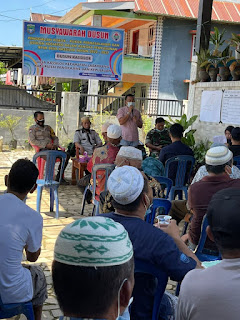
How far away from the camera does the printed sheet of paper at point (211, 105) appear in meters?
9.45

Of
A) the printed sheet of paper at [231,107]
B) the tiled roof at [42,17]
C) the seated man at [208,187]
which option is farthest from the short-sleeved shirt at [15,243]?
the tiled roof at [42,17]

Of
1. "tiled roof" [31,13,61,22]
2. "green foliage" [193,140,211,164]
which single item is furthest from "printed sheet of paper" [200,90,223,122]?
"tiled roof" [31,13,61,22]

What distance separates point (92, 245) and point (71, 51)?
11.1m

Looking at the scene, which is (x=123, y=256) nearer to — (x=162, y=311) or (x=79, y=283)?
(x=79, y=283)

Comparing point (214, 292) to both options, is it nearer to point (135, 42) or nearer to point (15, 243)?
point (15, 243)

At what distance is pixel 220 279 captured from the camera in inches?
66.4

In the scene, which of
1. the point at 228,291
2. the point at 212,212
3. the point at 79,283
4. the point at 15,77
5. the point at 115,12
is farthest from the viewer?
the point at 15,77

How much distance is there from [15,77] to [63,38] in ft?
99.3

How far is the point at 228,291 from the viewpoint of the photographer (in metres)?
1.66

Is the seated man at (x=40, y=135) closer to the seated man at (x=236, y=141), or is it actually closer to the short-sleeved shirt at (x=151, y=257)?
the seated man at (x=236, y=141)

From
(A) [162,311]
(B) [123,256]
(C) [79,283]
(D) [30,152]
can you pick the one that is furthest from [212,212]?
(D) [30,152]

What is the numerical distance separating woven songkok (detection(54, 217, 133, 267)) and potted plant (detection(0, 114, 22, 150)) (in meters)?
12.6

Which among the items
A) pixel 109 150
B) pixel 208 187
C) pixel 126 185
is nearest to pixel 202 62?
pixel 109 150

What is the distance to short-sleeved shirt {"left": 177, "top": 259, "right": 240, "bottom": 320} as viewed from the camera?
5.46ft
